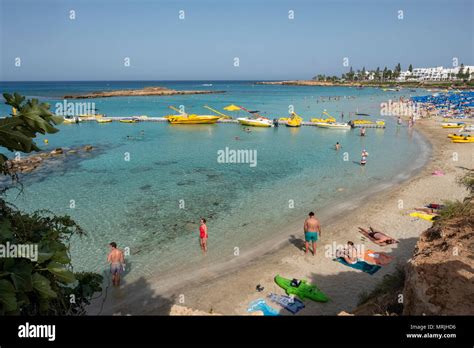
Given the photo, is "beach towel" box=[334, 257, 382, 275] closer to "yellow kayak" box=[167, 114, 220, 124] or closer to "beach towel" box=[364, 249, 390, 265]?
"beach towel" box=[364, 249, 390, 265]

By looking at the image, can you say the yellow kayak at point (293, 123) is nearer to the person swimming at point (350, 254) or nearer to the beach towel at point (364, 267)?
the person swimming at point (350, 254)

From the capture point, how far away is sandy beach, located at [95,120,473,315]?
401 inches

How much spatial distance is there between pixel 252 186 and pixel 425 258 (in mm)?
15245

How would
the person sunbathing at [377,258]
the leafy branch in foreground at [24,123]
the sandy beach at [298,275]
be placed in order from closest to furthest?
the leafy branch in foreground at [24,123]
the sandy beach at [298,275]
the person sunbathing at [377,258]

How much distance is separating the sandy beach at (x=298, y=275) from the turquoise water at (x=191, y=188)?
3.62 ft

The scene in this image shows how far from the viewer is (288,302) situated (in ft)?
32.6

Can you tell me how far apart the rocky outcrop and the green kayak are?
328 centimetres

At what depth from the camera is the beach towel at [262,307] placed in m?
9.55

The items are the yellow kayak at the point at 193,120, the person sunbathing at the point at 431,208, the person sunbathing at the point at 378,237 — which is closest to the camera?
the person sunbathing at the point at 378,237

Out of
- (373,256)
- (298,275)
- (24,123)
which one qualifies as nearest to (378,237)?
(373,256)

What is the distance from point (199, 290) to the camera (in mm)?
11117

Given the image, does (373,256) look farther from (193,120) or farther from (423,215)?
(193,120)

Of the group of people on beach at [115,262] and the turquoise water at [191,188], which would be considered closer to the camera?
the group of people on beach at [115,262]

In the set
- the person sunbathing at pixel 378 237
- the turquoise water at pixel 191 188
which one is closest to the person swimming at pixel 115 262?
the turquoise water at pixel 191 188
